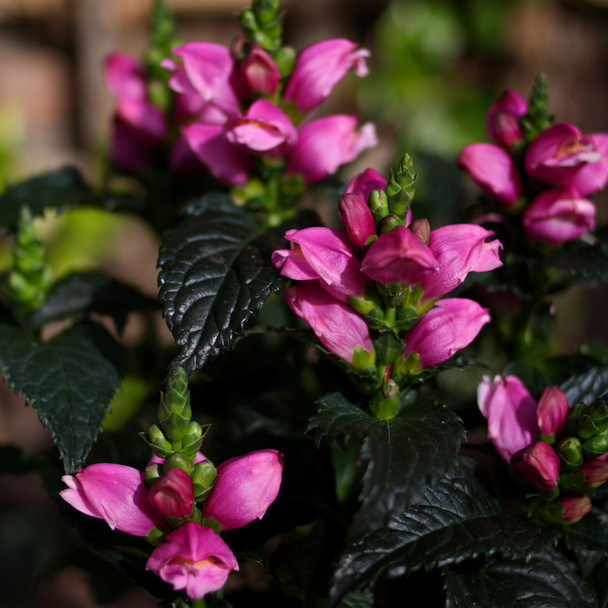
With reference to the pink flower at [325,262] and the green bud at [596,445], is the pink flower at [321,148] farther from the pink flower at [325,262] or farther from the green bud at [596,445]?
the green bud at [596,445]

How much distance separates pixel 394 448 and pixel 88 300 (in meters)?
0.48

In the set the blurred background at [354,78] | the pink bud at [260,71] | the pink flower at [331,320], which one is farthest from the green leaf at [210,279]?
the blurred background at [354,78]

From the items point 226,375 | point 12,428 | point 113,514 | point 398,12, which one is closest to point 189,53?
point 226,375

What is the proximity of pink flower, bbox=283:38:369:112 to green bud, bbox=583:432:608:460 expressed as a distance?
1.37 ft

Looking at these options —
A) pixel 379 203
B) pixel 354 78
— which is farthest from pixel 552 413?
pixel 354 78

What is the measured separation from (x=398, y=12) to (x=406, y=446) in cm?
256

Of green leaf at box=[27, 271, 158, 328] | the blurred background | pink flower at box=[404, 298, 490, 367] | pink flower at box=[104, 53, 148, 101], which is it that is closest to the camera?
pink flower at box=[404, 298, 490, 367]

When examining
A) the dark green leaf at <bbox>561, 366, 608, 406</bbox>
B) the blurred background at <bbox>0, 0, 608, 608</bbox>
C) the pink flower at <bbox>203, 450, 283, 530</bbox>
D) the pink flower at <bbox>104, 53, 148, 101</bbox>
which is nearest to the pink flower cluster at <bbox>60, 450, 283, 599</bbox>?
the pink flower at <bbox>203, 450, 283, 530</bbox>

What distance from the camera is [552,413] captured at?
0.60m

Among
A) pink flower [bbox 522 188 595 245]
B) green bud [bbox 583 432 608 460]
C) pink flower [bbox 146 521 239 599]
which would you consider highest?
pink flower [bbox 522 188 595 245]

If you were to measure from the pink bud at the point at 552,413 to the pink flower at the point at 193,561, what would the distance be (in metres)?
0.29

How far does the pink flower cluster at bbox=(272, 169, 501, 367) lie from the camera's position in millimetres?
547

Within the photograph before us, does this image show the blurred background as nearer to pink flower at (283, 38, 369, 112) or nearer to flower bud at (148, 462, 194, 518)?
pink flower at (283, 38, 369, 112)

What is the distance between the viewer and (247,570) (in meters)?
0.89
